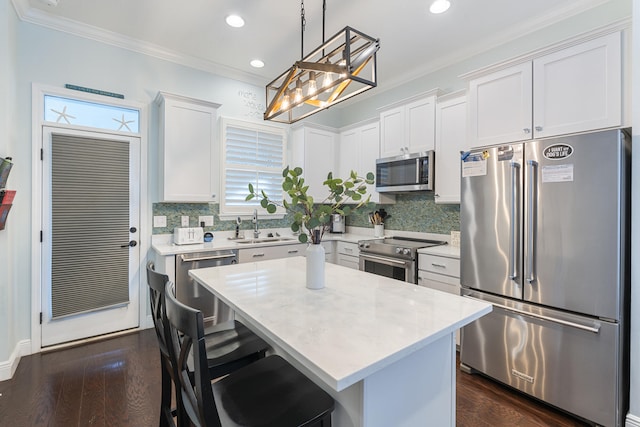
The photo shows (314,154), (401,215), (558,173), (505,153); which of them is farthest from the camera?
(314,154)

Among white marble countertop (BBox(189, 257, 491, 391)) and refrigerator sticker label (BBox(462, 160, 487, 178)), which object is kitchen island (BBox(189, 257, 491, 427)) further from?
refrigerator sticker label (BBox(462, 160, 487, 178))

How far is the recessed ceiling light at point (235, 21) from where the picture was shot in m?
2.78

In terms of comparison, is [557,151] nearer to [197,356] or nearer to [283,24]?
[197,356]

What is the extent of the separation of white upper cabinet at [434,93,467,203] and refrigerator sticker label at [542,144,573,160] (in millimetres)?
1049

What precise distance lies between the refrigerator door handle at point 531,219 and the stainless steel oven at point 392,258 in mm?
1056

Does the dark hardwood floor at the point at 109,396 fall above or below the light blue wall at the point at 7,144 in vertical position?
below

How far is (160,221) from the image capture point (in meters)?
3.41

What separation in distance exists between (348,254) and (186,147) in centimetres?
231

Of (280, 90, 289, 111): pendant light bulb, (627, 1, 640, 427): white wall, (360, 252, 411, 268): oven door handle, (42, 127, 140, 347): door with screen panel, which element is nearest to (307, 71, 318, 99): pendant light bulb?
(280, 90, 289, 111): pendant light bulb

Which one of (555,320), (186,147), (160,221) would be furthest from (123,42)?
(555,320)

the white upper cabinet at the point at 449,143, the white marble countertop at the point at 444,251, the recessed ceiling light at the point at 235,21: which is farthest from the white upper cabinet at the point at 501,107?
the recessed ceiling light at the point at 235,21

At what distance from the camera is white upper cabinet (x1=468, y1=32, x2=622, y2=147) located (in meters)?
1.91

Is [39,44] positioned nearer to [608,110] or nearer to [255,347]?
[255,347]

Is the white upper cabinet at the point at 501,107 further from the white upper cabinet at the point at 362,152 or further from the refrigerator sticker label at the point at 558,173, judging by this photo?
the white upper cabinet at the point at 362,152
